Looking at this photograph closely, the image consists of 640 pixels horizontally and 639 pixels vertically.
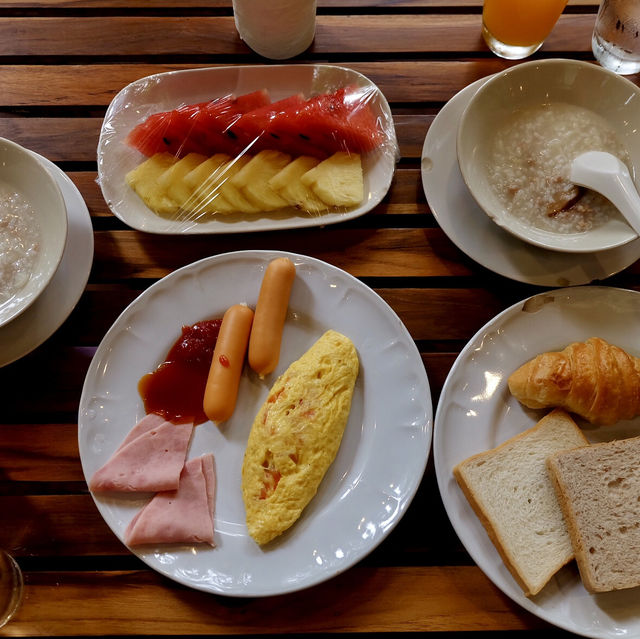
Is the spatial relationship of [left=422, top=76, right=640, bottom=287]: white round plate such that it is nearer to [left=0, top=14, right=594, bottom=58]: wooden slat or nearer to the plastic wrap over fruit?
the plastic wrap over fruit

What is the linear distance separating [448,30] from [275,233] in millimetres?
882

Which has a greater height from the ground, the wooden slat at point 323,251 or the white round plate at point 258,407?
the wooden slat at point 323,251

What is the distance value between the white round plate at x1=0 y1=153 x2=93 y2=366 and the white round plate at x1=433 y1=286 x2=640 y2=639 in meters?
0.98

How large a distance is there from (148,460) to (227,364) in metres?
0.30

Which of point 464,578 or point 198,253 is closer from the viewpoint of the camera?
point 464,578

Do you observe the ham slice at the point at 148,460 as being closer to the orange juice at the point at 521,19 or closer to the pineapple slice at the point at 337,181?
the pineapple slice at the point at 337,181

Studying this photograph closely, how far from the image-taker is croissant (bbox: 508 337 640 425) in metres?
1.33

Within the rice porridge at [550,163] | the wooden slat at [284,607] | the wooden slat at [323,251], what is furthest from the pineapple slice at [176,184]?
the wooden slat at [284,607]

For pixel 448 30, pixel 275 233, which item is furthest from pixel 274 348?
pixel 448 30

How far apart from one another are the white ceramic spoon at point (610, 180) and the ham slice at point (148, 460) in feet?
3.87

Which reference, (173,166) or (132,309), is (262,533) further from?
(173,166)

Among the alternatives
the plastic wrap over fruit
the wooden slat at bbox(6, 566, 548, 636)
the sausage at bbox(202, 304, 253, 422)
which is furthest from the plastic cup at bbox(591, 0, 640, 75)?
the wooden slat at bbox(6, 566, 548, 636)

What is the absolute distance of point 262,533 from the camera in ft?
4.32

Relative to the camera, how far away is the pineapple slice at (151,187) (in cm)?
153
